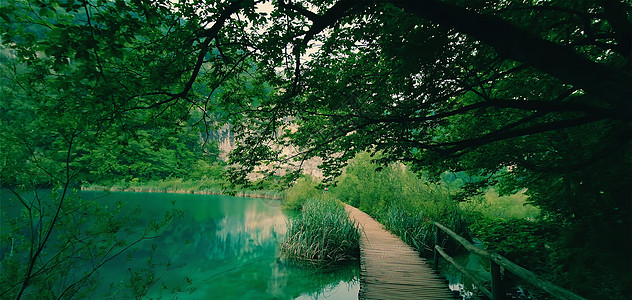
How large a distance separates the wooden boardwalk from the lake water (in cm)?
108

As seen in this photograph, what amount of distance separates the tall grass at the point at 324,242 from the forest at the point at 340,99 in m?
3.80

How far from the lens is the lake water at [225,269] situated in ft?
19.4

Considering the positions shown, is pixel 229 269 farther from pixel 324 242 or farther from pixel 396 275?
pixel 396 275

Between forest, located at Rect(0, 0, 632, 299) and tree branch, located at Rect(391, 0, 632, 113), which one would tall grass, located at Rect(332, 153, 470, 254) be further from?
tree branch, located at Rect(391, 0, 632, 113)

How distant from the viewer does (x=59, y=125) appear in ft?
7.91

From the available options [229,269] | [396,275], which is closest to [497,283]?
[396,275]

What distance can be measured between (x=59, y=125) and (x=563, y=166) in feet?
13.8

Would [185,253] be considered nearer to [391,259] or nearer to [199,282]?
[199,282]

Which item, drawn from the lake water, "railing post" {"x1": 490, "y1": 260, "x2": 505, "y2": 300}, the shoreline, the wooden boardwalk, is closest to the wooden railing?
"railing post" {"x1": 490, "y1": 260, "x2": 505, "y2": 300}

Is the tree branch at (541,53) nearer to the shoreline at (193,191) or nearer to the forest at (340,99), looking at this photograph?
the forest at (340,99)

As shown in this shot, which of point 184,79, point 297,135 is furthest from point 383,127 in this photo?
point 184,79

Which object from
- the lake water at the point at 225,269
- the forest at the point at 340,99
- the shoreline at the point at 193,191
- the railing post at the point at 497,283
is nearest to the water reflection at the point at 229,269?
the lake water at the point at 225,269

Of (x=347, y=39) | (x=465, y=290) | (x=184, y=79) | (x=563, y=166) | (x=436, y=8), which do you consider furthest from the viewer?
→ (x=465, y=290)

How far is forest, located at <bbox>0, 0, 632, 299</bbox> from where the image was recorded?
1576mm
